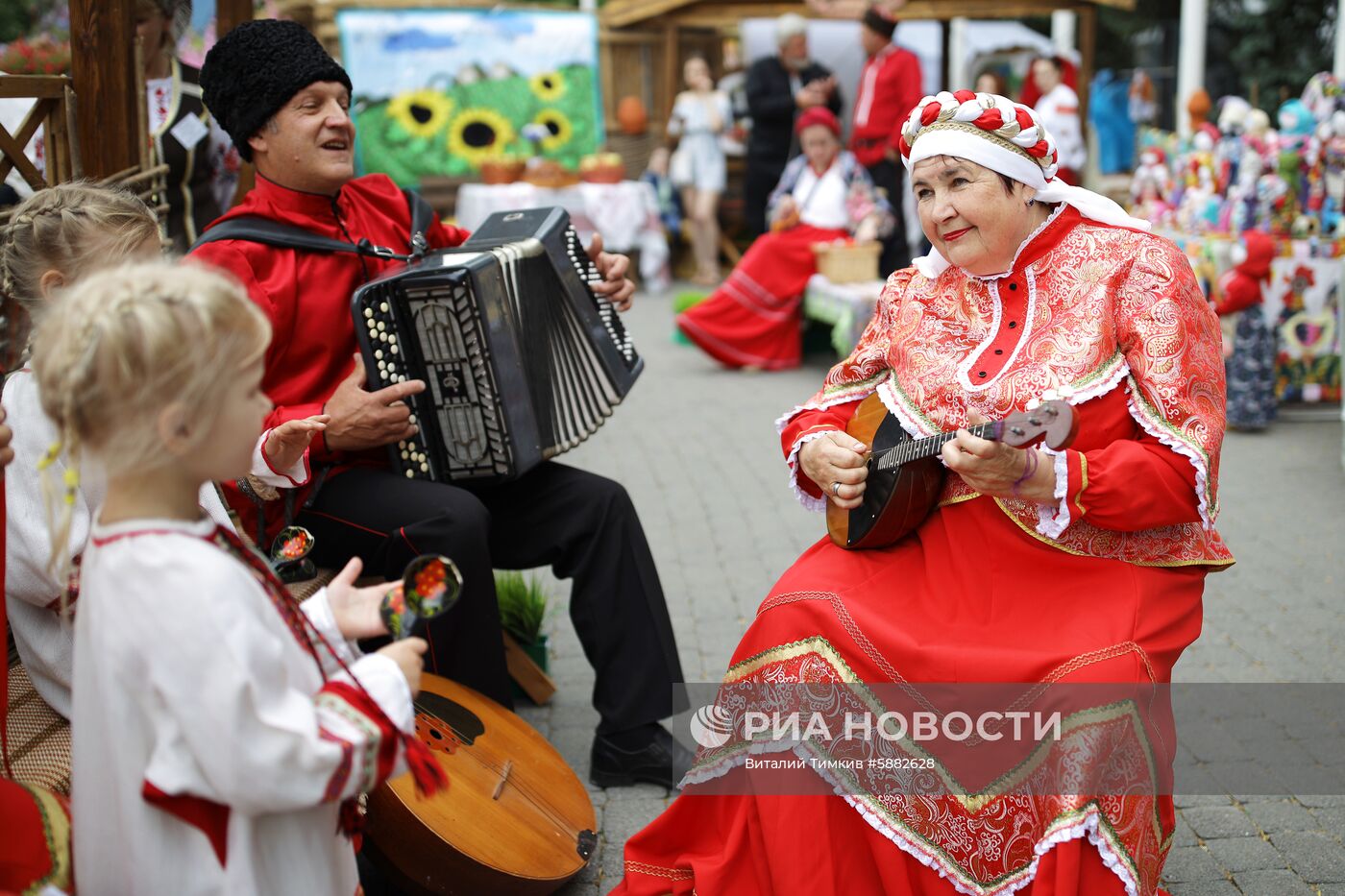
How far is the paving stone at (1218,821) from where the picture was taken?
122 inches

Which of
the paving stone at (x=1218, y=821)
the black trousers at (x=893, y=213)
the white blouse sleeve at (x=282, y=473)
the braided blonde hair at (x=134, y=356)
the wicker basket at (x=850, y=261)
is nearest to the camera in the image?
the braided blonde hair at (x=134, y=356)

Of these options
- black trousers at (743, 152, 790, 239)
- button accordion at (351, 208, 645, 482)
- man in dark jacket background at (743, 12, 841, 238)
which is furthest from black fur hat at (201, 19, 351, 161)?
black trousers at (743, 152, 790, 239)

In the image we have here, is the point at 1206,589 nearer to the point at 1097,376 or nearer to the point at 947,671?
the point at 1097,376

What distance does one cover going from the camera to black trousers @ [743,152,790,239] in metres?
11.8

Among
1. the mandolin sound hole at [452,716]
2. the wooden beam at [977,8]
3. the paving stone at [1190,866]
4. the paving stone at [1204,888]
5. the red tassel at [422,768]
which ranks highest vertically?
the wooden beam at [977,8]

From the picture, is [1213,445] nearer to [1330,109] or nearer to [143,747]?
[143,747]

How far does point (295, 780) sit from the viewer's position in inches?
64.8

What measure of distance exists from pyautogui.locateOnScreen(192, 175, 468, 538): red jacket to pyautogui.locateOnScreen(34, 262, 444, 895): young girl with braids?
4.59 feet

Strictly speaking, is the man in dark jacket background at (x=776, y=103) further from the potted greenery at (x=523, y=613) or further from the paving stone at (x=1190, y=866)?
the paving stone at (x=1190, y=866)

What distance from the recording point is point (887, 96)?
33.3ft

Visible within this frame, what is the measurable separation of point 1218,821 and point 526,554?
6.08 ft

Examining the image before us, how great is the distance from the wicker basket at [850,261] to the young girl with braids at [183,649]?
7.14 metres


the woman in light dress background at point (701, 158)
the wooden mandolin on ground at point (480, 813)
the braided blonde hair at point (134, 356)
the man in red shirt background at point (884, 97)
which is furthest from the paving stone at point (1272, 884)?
the woman in light dress background at point (701, 158)

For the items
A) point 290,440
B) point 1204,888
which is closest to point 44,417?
point 290,440
